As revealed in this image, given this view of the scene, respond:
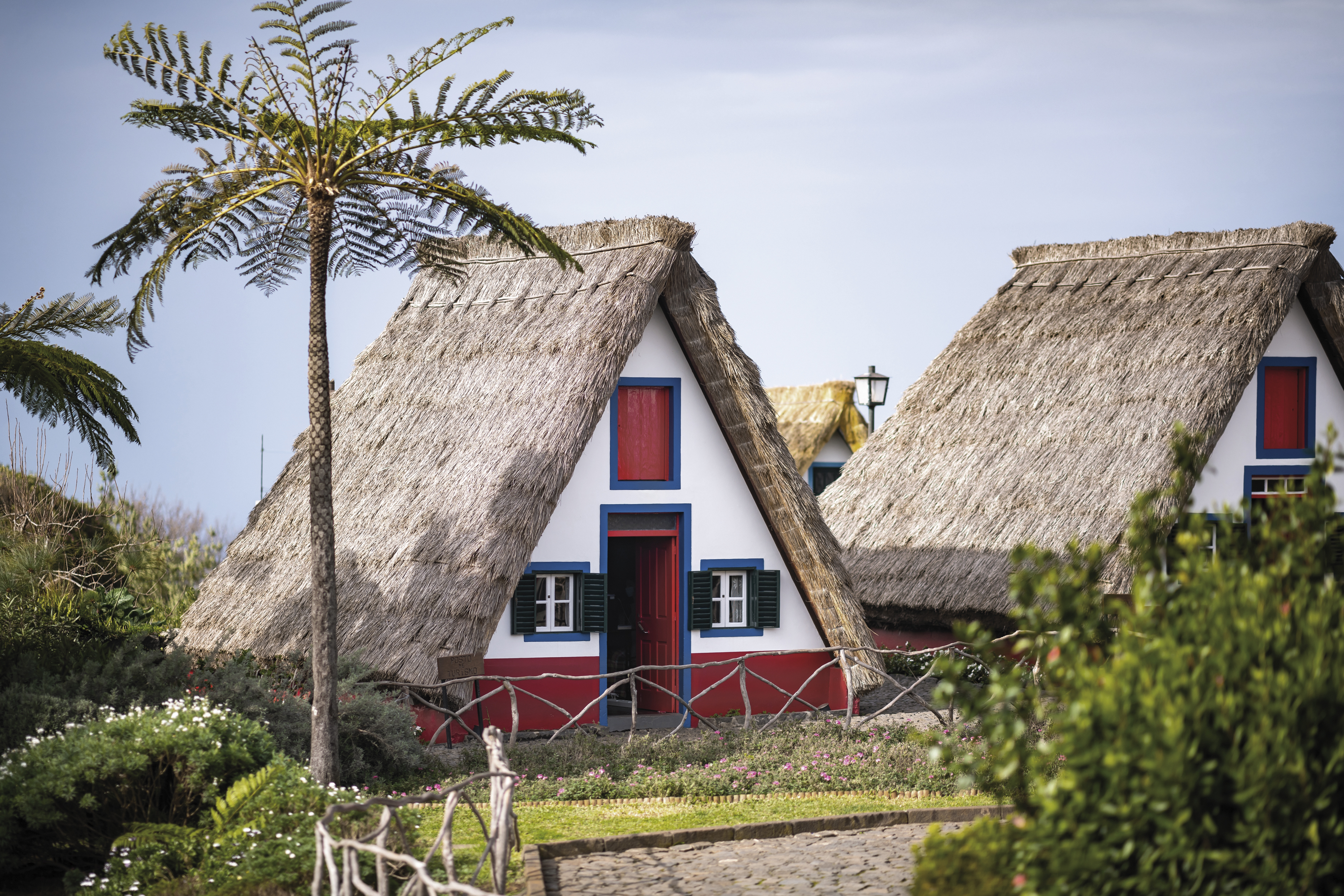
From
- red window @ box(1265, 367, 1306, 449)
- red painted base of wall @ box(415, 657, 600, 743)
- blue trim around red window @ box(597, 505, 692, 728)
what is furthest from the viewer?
red window @ box(1265, 367, 1306, 449)

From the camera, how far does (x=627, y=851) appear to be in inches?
372

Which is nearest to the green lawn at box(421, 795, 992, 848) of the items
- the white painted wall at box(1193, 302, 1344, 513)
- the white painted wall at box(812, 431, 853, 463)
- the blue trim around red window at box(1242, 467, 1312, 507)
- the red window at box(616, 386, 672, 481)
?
the red window at box(616, 386, 672, 481)

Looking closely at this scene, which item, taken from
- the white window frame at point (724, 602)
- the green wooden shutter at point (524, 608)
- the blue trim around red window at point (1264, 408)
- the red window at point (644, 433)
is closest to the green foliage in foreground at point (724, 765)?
the green wooden shutter at point (524, 608)

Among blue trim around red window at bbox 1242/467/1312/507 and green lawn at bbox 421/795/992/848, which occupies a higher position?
blue trim around red window at bbox 1242/467/1312/507

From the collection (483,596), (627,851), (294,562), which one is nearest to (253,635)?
(294,562)

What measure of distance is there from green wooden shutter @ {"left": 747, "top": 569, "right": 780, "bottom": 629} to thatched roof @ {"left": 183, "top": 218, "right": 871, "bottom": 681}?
13.3 inches

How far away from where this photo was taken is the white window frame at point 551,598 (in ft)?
50.2

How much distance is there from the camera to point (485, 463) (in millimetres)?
15188

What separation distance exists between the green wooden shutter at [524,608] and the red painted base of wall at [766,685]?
216 cm

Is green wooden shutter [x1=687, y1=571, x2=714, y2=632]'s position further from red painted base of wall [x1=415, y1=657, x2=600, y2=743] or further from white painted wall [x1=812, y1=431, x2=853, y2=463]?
white painted wall [x1=812, y1=431, x2=853, y2=463]

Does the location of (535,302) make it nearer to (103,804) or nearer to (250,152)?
(250,152)

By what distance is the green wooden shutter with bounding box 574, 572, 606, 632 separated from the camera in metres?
15.3

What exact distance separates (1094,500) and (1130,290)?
4.67 meters

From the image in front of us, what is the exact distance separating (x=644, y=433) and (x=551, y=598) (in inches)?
86.1
